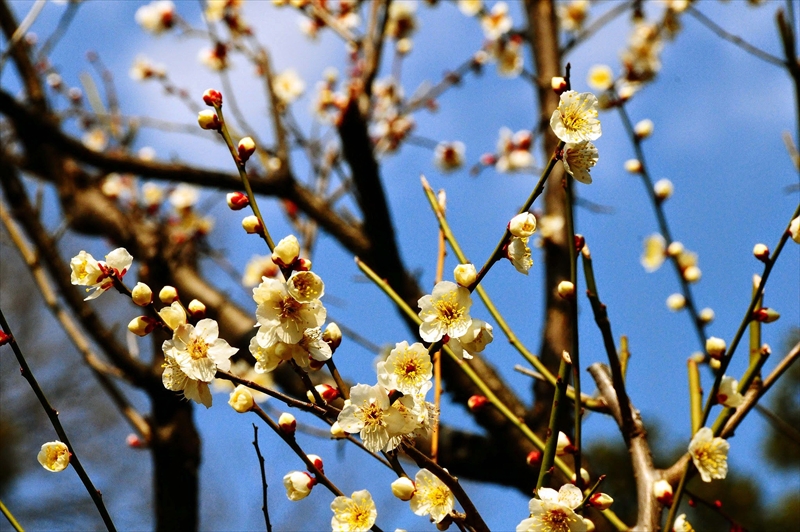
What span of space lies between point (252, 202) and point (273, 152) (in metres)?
2.24

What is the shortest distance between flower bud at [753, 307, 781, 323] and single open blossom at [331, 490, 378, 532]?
69cm

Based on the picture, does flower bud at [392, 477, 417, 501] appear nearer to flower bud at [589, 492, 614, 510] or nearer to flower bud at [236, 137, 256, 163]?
flower bud at [589, 492, 614, 510]

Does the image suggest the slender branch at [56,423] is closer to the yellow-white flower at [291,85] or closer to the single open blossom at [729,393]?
the single open blossom at [729,393]

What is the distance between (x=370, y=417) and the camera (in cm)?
72

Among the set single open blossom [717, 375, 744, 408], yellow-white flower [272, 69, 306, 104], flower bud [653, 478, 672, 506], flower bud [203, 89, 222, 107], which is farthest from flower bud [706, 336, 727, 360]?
yellow-white flower [272, 69, 306, 104]

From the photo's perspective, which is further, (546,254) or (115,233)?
(115,233)

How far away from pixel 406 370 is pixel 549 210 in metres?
2.05

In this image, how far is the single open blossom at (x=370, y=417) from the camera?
71cm

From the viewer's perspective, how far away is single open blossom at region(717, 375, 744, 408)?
1005mm

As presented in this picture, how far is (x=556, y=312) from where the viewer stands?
2.39 meters

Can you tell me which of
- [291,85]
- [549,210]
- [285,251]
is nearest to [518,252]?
[285,251]

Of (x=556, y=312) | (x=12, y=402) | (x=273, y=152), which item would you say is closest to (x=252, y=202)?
(x=556, y=312)

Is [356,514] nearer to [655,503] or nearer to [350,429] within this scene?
[350,429]

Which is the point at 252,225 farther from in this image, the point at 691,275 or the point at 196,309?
the point at 691,275
